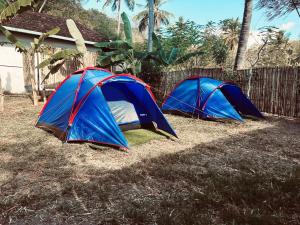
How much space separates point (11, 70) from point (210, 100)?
972cm

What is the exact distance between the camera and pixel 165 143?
580cm

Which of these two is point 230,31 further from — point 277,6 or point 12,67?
point 12,67

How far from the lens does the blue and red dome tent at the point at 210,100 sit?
8.27 m

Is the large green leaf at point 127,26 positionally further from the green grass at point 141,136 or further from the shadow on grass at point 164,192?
the shadow on grass at point 164,192

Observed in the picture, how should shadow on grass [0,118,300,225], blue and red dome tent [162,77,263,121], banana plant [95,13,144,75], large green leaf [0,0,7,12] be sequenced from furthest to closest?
1. banana plant [95,13,144,75]
2. blue and red dome tent [162,77,263,121]
3. large green leaf [0,0,7,12]
4. shadow on grass [0,118,300,225]

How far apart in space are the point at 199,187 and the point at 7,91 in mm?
12042

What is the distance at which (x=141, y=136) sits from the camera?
622cm

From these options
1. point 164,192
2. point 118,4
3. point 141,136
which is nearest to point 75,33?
point 141,136

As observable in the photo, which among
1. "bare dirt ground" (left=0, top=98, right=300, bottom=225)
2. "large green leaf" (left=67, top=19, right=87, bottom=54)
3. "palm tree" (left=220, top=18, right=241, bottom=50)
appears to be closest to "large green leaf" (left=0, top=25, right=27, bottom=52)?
"large green leaf" (left=67, top=19, right=87, bottom=54)

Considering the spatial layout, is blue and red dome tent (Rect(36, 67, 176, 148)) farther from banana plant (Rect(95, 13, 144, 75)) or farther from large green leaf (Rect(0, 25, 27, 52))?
banana plant (Rect(95, 13, 144, 75))

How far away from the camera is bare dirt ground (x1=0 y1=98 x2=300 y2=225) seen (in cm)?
298

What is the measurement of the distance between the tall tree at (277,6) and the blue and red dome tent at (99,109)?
8.04m

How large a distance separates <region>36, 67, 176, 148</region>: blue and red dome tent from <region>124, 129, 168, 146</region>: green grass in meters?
0.19

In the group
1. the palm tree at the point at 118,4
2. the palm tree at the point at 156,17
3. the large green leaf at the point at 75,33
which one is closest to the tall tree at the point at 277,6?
the large green leaf at the point at 75,33
